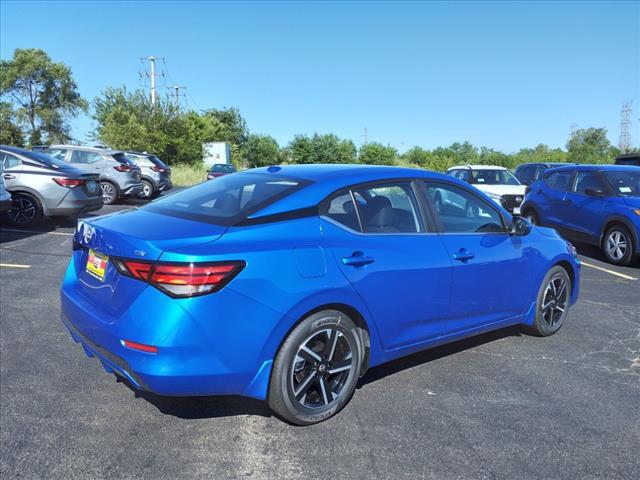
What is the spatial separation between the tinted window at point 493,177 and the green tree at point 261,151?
5401 cm

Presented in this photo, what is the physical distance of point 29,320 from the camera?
498 cm

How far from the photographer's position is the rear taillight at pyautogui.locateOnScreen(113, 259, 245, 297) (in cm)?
263

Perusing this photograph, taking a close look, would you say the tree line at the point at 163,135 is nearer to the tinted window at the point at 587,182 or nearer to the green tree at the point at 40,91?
the green tree at the point at 40,91

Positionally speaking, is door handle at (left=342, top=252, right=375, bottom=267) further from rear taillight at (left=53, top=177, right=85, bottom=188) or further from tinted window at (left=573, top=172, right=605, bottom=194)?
rear taillight at (left=53, top=177, right=85, bottom=188)

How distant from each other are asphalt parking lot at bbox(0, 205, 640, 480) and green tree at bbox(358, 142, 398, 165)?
5435 cm

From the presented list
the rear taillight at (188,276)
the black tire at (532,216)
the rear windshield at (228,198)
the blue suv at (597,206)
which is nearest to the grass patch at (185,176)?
the black tire at (532,216)

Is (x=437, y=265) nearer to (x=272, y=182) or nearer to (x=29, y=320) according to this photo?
(x=272, y=182)

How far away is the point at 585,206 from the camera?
9.18m

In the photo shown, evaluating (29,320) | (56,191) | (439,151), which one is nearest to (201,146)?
(439,151)

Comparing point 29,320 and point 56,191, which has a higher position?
point 56,191

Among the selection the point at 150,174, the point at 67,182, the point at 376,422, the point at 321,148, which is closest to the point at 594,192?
the point at 376,422

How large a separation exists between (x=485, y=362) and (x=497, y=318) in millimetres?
365

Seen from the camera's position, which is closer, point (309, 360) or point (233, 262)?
point (233, 262)

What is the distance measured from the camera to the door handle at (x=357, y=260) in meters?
3.14
